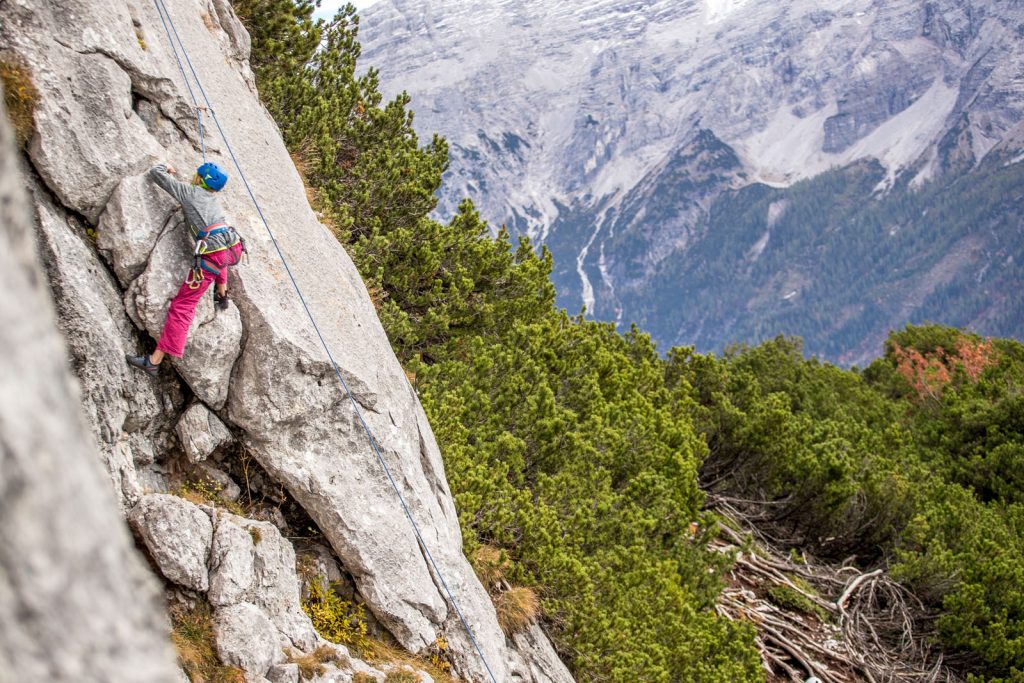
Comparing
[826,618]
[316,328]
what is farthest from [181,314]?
[826,618]

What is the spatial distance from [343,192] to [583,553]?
7260 millimetres

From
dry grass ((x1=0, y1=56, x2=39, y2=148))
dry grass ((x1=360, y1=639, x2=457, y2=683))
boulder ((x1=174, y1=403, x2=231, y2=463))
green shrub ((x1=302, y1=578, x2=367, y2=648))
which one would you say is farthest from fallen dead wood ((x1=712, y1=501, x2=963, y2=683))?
dry grass ((x1=0, y1=56, x2=39, y2=148))

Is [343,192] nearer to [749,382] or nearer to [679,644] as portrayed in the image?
[679,644]

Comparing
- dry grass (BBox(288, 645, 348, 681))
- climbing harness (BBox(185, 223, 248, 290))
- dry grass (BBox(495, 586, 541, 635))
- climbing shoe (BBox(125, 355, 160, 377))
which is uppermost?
climbing harness (BBox(185, 223, 248, 290))

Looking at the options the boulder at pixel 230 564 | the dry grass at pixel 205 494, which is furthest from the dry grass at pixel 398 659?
the dry grass at pixel 205 494

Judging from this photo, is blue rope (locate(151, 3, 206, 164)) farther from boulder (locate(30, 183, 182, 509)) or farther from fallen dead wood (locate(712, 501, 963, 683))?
fallen dead wood (locate(712, 501, 963, 683))

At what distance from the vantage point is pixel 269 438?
6.80 metres

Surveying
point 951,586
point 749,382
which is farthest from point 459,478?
point 749,382

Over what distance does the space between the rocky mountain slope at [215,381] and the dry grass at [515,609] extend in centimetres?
81

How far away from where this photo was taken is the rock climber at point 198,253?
626cm

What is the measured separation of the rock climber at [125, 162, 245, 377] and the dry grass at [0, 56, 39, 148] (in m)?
0.95

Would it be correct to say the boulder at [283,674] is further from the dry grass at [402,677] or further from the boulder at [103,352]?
the boulder at [103,352]

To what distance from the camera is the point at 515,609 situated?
9219 mm

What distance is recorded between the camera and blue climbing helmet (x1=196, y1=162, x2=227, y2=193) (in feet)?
22.0
